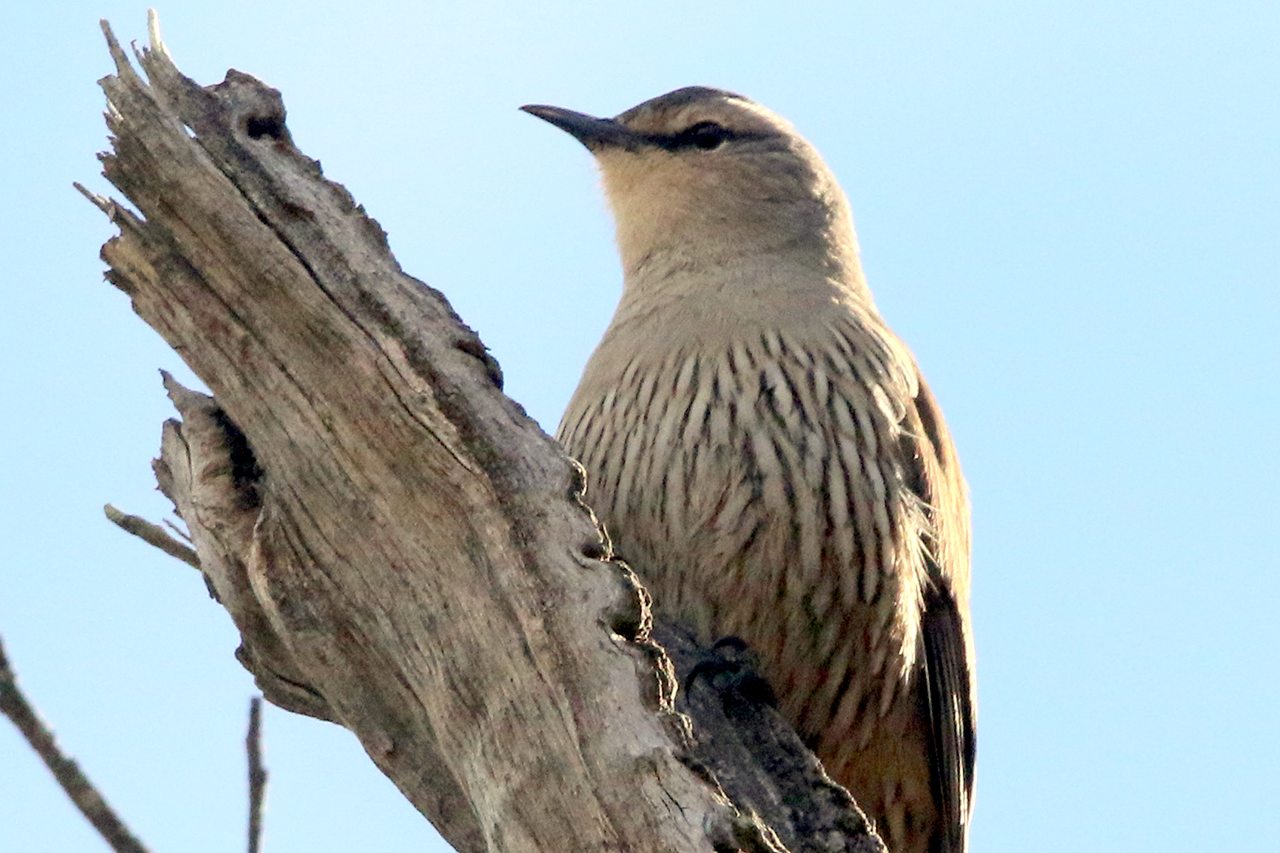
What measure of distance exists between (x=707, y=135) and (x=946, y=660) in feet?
6.92

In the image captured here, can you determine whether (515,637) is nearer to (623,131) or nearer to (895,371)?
(895,371)

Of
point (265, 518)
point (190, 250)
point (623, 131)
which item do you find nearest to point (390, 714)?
point (265, 518)

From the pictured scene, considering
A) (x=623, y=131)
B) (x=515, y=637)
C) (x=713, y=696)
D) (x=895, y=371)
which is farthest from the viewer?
(x=623, y=131)

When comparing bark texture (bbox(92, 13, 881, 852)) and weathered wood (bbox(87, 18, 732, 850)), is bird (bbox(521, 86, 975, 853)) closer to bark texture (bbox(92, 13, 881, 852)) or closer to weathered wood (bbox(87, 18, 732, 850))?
bark texture (bbox(92, 13, 881, 852))

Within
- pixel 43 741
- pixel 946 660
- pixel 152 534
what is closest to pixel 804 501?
pixel 946 660

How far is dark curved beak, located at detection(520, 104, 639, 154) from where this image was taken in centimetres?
589

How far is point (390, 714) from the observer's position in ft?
12.2

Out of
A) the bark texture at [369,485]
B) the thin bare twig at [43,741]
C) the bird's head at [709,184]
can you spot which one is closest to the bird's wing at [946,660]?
the bird's head at [709,184]

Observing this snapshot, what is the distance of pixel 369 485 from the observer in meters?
3.54

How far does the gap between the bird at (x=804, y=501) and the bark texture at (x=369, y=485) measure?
0.97 meters

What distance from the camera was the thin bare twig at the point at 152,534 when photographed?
161 inches

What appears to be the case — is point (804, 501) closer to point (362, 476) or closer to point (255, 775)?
point (362, 476)

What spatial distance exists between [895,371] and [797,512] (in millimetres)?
685

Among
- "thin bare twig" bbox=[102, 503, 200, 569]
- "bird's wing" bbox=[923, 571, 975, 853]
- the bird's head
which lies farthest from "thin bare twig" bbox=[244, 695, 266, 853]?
the bird's head
